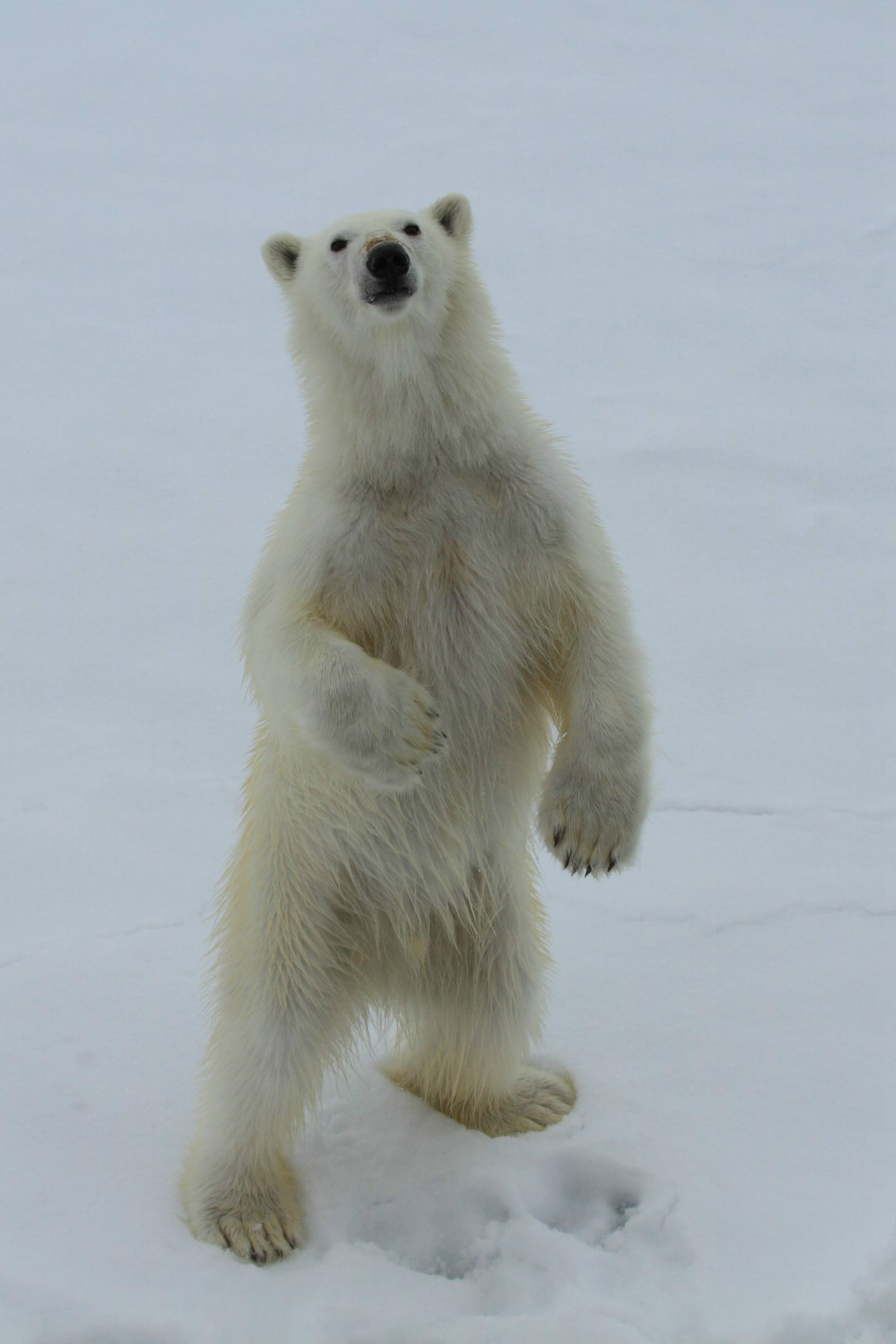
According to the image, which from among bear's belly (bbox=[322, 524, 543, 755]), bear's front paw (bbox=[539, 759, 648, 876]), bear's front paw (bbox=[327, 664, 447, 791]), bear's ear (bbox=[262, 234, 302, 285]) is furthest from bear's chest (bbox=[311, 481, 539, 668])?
bear's ear (bbox=[262, 234, 302, 285])

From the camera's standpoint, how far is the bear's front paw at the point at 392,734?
2012 mm

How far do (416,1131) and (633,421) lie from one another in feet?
10.5

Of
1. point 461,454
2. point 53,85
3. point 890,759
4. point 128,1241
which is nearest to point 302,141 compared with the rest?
point 53,85

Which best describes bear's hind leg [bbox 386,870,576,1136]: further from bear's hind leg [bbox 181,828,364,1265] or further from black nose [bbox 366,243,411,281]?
black nose [bbox 366,243,411,281]

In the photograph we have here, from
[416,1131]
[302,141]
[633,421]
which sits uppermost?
[302,141]

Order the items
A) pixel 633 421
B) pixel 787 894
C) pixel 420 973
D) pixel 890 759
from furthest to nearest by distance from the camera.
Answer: pixel 633 421, pixel 890 759, pixel 787 894, pixel 420 973

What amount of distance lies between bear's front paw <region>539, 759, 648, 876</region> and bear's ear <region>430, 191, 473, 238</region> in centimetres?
95

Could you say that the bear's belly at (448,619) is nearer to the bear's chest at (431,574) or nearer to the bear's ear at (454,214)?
the bear's chest at (431,574)

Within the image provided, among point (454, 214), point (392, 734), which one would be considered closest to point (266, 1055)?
point (392, 734)

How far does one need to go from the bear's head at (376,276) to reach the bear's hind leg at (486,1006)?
971 mm

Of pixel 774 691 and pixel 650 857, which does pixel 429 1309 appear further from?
pixel 774 691

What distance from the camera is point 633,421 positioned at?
507cm

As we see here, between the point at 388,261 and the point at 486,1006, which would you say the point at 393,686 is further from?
the point at 486,1006

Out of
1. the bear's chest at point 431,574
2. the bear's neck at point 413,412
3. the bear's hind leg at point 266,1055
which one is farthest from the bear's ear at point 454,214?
the bear's hind leg at point 266,1055
